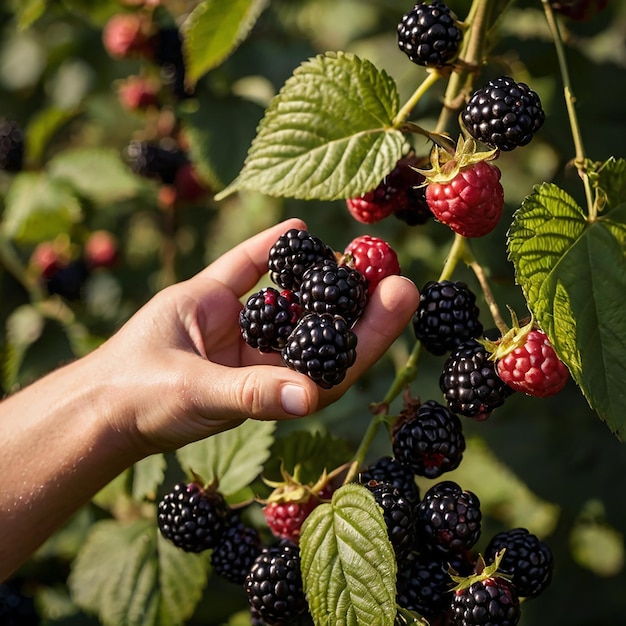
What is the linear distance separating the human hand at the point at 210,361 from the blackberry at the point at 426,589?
0.84ft

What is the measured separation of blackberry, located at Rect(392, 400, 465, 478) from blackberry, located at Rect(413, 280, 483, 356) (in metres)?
0.09

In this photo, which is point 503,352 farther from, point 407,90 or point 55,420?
point 407,90

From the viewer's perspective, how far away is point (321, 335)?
1.00 meters

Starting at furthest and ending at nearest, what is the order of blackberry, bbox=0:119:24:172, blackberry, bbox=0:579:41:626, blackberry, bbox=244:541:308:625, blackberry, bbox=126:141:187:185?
blackberry, bbox=0:119:24:172
blackberry, bbox=126:141:187:185
blackberry, bbox=0:579:41:626
blackberry, bbox=244:541:308:625

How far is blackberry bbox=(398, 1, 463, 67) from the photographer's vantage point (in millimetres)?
1089

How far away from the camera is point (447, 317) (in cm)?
109

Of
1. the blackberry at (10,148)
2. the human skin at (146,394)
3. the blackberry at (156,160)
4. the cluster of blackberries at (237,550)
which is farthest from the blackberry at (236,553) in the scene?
the blackberry at (10,148)

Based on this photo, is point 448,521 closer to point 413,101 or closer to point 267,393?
point 267,393

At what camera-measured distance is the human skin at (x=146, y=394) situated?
110 centimetres

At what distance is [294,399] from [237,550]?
33 centimetres

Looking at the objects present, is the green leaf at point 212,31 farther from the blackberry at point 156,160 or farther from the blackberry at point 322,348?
the blackberry at point 322,348

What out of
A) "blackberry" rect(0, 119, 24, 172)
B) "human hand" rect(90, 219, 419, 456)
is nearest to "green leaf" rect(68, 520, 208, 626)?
"human hand" rect(90, 219, 419, 456)

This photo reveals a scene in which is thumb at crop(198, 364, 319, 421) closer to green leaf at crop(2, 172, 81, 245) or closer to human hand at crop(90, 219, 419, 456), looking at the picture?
human hand at crop(90, 219, 419, 456)

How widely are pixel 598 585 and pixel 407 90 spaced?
122cm
